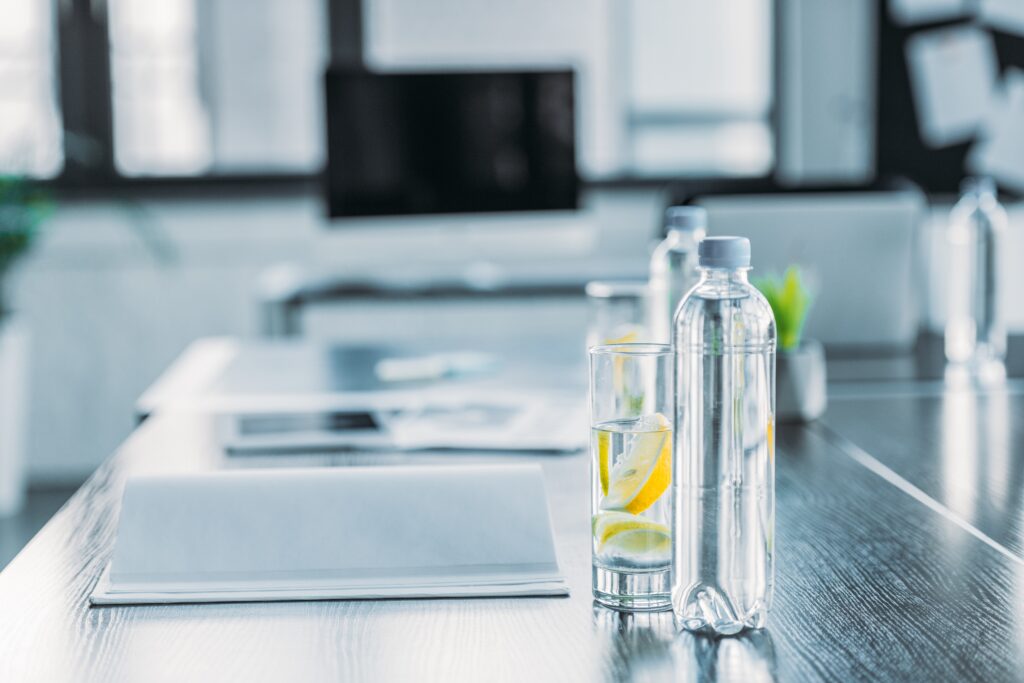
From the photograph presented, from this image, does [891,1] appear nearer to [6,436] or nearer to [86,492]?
[6,436]

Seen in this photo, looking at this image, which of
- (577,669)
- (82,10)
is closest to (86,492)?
(577,669)

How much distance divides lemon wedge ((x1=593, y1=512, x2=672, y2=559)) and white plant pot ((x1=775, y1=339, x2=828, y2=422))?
0.64 meters

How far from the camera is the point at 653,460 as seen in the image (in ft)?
2.17

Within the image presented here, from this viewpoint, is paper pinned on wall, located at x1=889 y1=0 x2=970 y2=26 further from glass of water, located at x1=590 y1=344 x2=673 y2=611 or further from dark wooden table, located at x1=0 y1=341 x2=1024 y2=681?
glass of water, located at x1=590 y1=344 x2=673 y2=611

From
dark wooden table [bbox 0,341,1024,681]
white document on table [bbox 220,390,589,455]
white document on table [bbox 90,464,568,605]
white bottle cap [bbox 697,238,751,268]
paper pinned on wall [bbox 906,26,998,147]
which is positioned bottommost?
dark wooden table [bbox 0,341,1024,681]

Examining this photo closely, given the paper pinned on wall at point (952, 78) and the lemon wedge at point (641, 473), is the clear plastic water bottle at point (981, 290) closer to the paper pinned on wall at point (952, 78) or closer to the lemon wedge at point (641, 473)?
the lemon wedge at point (641, 473)

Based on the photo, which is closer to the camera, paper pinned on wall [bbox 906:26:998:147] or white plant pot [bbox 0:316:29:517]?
white plant pot [bbox 0:316:29:517]

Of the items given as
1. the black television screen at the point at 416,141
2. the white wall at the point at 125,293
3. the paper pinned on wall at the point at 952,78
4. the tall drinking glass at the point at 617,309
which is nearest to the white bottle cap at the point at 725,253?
the tall drinking glass at the point at 617,309

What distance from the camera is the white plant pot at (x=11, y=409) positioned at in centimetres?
338

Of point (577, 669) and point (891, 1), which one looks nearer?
point (577, 669)

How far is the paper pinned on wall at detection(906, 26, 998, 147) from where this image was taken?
12.2 ft

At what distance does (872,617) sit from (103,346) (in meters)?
3.43

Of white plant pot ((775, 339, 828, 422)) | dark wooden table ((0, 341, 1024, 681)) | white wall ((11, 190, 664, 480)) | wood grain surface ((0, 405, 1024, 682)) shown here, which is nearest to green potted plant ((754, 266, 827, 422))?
white plant pot ((775, 339, 828, 422))

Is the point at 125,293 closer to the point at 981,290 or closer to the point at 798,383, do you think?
the point at 981,290
